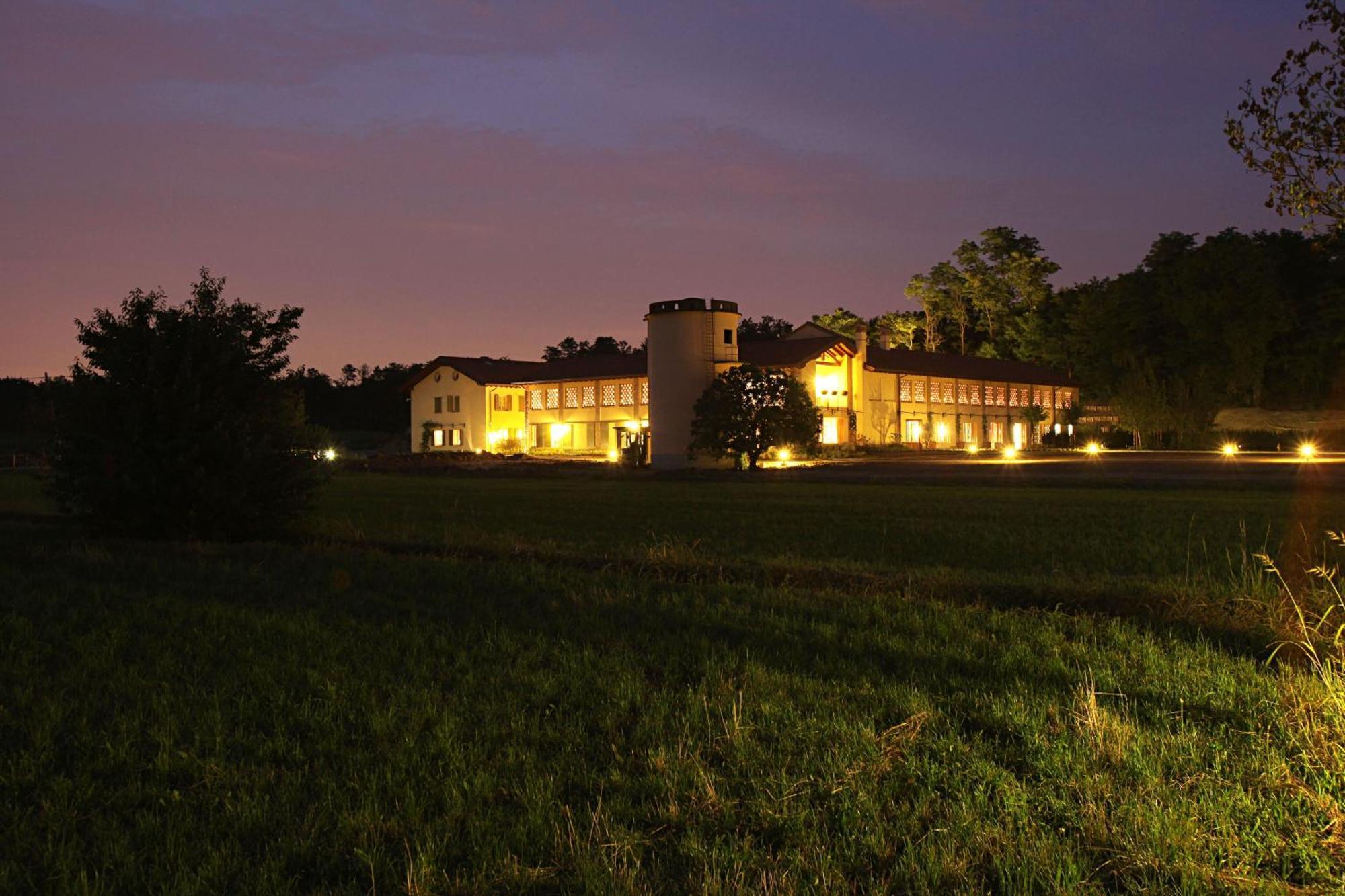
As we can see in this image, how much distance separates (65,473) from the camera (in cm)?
1727

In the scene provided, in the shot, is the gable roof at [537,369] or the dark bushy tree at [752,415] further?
the gable roof at [537,369]

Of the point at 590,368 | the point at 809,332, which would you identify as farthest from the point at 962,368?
the point at 590,368

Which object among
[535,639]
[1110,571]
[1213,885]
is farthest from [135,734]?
[1110,571]

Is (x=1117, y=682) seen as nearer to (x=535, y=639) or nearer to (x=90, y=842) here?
(x=535, y=639)

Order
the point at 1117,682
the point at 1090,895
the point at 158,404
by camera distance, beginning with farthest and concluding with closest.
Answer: the point at 158,404 < the point at 1117,682 < the point at 1090,895

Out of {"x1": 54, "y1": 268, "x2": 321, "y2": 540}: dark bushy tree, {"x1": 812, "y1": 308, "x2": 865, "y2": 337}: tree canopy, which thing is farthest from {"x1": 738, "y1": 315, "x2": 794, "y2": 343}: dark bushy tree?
{"x1": 54, "y1": 268, "x2": 321, "y2": 540}: dark bushy tree

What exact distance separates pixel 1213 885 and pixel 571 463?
47339 mm

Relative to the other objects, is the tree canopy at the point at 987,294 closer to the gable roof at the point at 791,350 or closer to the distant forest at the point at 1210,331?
the distant forest at the point at 1210,331

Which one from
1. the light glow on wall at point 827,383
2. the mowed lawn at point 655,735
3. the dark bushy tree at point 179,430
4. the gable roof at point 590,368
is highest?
the gable roof at point 590,368

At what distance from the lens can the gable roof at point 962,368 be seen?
232 feet

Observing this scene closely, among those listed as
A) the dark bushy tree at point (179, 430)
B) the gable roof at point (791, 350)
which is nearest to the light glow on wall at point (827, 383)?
the gable roof at point (791, 350)

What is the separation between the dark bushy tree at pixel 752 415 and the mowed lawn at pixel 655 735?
3371 cm

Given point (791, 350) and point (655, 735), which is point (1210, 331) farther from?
point (655, 735)

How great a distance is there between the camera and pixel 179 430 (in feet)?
54.5
